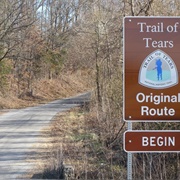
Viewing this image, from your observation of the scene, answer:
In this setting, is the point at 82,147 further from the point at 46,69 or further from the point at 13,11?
the point at 46,69

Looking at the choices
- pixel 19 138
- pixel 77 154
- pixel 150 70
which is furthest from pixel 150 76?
pixel 19 138

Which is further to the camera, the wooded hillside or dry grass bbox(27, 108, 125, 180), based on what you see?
the wooded hillside

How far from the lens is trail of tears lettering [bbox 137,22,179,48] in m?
3.79

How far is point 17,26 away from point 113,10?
16142mm

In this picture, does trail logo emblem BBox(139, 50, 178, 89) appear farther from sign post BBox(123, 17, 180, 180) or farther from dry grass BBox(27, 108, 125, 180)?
dry grass BBox(27, 108, 125, 180)

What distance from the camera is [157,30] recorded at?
382 centimetres

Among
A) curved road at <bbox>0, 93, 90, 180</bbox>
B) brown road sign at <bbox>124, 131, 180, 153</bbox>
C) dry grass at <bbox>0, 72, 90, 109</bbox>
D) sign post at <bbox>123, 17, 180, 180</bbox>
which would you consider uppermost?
sign post at <bbox>123, 17, 180, 180</bbox>

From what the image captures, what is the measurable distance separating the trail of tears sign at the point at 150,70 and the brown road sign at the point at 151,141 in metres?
0.14

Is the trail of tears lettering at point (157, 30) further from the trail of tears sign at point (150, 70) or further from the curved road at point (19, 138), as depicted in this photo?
the curved road at point (19, 138)

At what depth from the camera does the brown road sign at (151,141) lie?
3812mm

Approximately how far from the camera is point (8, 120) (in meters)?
22.8

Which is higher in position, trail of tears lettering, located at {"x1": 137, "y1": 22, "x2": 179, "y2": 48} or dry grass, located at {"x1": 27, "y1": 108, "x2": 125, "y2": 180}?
trail of tears lettering, located at {"x1": 137, "y1": 22, "x2": 179, "y2": 48}

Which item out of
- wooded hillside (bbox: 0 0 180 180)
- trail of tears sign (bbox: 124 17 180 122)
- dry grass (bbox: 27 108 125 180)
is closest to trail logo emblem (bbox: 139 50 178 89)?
trail of tears sign (bbox: 124 17 180 122)

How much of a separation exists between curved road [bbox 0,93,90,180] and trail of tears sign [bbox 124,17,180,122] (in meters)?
6.52
